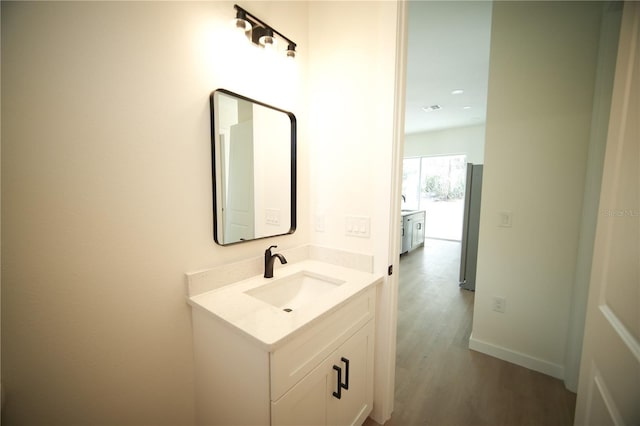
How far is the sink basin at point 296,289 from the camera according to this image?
52.8 inches

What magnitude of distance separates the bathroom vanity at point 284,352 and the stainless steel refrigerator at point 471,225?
98.7 inches

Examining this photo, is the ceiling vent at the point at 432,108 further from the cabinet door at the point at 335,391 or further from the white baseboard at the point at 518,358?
the cabinet door at the point at 335,391

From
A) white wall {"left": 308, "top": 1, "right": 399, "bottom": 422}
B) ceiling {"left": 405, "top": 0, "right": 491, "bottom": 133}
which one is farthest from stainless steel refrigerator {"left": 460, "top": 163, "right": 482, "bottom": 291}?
white wall {"left": 308, "top": 1, "right": 399, "bottom": 422}

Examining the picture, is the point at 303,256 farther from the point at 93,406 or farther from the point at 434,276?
the point at 434,276

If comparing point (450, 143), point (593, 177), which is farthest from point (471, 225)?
point (450, 143)

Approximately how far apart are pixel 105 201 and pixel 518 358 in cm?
284

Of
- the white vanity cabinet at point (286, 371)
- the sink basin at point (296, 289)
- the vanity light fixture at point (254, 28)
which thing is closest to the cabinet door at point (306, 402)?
the white vanity cabinet at point (286, 371)

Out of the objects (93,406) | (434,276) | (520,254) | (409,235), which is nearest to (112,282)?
(93,406)

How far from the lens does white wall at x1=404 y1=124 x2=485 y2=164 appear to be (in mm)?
6156

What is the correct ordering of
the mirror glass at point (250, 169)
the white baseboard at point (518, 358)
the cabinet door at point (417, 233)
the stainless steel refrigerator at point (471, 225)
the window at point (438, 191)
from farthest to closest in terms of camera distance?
1. the window at point (438, 191)
2. the cabinet door at point (417, 233)
3. the stainless steel refrigerator at point (471, 225)
4. the white baseboard at point (518, 358)
5. the mirror glass at point (250, 169)

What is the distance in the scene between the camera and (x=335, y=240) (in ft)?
5.34

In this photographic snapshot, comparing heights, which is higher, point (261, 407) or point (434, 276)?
point (261, 407)

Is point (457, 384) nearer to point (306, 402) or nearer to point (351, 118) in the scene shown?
point (306, 402)

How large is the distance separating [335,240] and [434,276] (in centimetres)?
297
